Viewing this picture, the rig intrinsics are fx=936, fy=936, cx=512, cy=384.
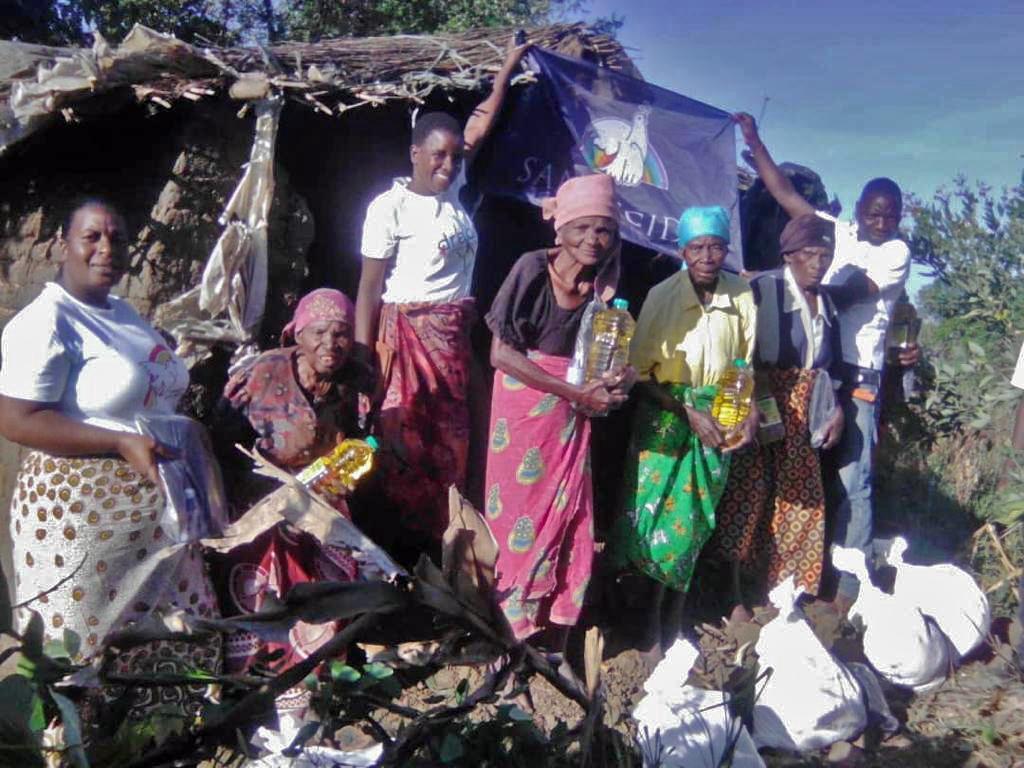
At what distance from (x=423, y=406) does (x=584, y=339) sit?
0.76 meters

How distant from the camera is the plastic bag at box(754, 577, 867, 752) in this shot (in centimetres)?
343

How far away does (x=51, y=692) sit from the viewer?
0.94m

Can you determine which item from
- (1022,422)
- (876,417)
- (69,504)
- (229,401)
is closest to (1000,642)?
(876,417)

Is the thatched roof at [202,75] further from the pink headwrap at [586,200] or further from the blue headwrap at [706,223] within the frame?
the blue headwrap at [706,223]

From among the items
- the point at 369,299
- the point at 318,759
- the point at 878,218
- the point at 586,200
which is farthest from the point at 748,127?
the point at 318,759

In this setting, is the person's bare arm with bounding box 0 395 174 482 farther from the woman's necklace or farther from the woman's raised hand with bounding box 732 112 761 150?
the woman's raised hand with bounding box 732 112 761 150

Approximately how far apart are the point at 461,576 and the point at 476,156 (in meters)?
3.84

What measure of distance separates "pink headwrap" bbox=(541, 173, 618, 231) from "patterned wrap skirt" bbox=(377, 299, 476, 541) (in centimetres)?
67

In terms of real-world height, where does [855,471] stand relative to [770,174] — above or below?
below

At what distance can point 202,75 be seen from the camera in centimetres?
394

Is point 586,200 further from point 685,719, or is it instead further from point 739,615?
point 739,615

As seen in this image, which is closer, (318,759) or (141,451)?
(318,759)

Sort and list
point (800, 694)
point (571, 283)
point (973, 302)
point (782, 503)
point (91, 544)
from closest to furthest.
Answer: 1. point (91, 544)
2. point (800, 694)
3. point (571, 283)
4. point (782, 503)
5. point (973, 302)

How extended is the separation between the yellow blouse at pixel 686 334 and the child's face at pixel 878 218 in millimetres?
1118
